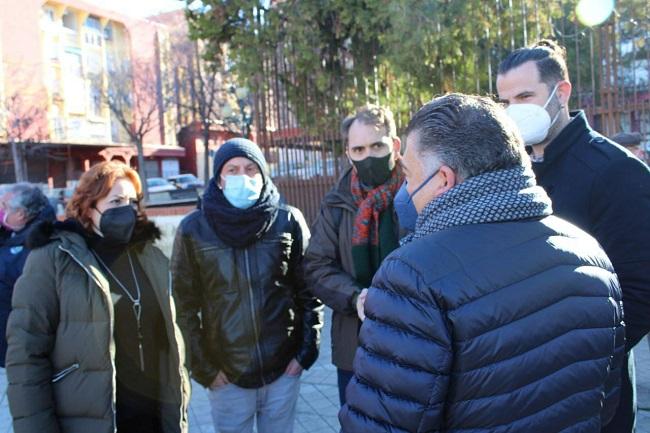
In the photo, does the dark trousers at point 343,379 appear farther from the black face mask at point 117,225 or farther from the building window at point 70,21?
the building window at point 70,21

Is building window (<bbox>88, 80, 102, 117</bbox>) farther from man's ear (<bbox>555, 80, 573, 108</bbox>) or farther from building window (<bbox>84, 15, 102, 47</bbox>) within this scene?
man's ear (<bbox>555, 80, 573, 108</bbox>)

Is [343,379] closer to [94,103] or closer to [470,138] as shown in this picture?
[470,138]

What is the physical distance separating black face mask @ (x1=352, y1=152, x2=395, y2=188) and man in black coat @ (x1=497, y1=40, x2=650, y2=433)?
30.9 inches

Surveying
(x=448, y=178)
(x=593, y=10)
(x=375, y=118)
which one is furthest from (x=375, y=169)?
(x=593, y=10)

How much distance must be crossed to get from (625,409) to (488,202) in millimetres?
1222

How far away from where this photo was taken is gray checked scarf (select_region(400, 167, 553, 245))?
1426mm

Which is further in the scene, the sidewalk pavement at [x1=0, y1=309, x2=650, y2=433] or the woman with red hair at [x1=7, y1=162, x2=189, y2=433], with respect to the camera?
the sidewalk pavement at [x1=0, y1=309, x2=650, y2=433]

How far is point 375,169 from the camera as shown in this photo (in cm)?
300

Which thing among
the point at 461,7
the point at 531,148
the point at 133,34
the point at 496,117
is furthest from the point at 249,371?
the point at 133,34

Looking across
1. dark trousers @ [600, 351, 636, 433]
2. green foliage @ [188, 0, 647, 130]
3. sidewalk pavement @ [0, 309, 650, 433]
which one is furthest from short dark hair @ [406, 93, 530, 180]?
green foliage @ [188, 0, 647, 130]

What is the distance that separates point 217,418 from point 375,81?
7285mm

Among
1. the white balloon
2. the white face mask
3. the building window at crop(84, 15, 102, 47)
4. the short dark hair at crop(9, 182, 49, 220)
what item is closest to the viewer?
the white face mask

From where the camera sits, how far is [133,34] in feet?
132

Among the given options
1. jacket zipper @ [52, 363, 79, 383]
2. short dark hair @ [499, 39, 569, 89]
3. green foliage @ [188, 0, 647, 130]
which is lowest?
jacket zipper @ [52, 363, 79, 383]
